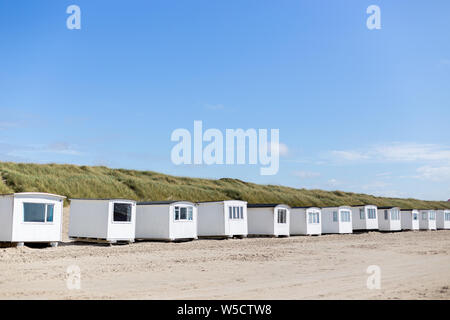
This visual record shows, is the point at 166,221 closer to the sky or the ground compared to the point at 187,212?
closer to the ground

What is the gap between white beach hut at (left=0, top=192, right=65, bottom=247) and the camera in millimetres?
19359

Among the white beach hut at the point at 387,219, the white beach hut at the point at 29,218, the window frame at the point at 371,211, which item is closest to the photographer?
the white beach hut at the point at 29,218

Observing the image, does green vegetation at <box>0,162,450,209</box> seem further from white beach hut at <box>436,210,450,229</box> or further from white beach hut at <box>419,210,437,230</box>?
white beach hut at <box>436,210,450,229</box>

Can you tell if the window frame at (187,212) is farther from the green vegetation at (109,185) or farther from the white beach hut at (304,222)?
the green vegetation at (109,185)

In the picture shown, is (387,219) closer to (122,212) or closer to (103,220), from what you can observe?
(122,212)

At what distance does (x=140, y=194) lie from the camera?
147 ft

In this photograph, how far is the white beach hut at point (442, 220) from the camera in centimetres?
4878

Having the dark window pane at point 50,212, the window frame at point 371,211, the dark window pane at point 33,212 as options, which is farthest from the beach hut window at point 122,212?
the window frame at point 371,211

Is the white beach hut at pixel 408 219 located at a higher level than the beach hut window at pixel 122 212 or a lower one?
lower

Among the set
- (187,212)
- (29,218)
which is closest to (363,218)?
(187,212)

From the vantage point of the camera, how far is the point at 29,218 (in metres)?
19.8

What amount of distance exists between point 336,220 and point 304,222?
156 inches

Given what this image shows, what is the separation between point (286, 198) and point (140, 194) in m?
24.6

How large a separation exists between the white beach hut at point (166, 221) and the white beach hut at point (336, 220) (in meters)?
13.4
